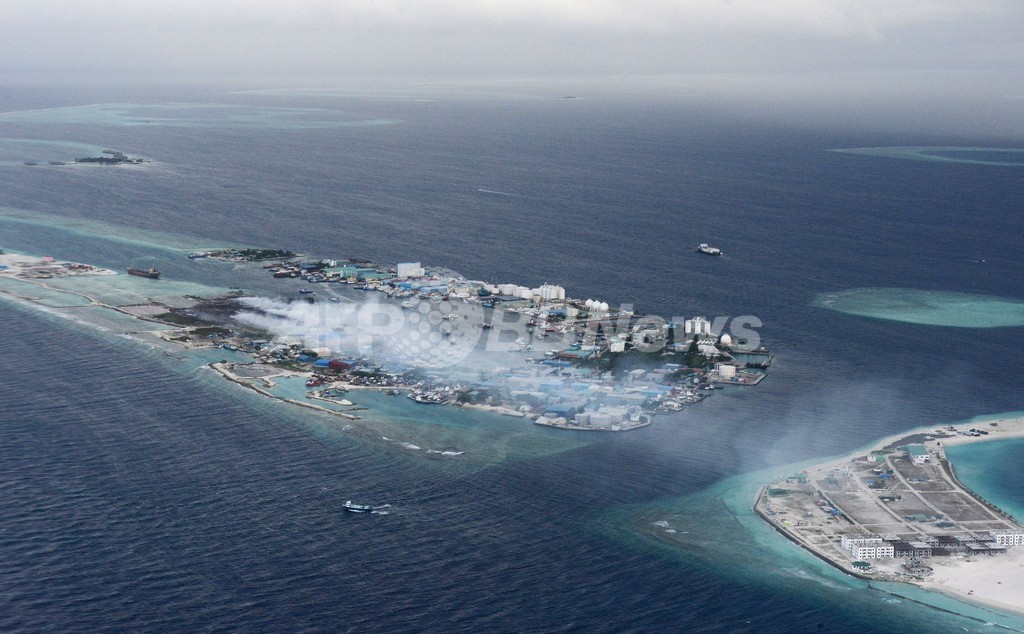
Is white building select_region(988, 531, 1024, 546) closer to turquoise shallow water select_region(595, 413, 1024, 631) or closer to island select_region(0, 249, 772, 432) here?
Answer: turquoise shallow water select_region(595, 413, 1024, 631)

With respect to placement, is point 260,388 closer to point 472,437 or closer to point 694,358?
point 472,437

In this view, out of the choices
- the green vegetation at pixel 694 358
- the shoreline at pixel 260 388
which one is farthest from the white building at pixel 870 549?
the shoreline at pixel 260 388

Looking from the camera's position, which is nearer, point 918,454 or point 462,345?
point 918,454

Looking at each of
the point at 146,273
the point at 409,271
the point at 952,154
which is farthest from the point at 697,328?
the point at 952,154

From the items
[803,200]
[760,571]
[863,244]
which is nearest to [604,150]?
[803,200]

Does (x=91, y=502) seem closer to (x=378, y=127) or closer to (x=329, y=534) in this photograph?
(x=329, y=534)

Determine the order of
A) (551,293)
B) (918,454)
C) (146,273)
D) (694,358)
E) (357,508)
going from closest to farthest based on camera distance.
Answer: (357,508) → (918,454) → (694,358) → (551,293) → (146,273)
